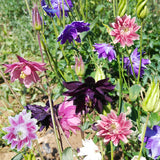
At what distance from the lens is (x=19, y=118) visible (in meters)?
0.61

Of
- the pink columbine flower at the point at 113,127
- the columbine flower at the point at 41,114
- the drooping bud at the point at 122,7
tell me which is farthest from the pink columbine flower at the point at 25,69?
the drooping bud at the point at 122,7

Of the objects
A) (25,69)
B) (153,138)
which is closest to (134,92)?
(153,138)

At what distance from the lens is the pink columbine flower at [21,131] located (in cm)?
60

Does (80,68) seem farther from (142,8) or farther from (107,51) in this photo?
(107,51)

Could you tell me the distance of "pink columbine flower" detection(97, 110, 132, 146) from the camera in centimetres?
52

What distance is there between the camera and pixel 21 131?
0.61 metres

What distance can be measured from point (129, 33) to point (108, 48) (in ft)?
1.24

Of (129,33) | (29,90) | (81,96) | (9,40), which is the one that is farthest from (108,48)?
(9,40)

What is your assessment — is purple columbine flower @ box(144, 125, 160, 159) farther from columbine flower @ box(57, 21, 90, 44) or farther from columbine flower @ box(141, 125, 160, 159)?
columbine flower @ box(57, 21, 90, 44)

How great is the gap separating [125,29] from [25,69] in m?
0.38

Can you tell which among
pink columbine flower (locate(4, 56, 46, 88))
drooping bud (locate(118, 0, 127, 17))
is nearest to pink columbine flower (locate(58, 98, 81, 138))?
pink columbine flower (locate(4, 56, 46, 88))

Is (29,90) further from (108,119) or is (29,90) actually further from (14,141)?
(108,119)

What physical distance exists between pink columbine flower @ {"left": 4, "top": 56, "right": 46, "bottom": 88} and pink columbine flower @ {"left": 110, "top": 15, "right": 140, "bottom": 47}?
307mm

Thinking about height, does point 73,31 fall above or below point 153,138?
above
